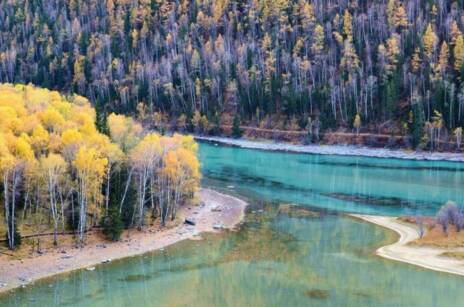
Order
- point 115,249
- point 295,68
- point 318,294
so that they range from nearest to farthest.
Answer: point 318,294 → point 115,249 → point 295,68

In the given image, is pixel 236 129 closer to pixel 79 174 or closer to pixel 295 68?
pixel 295 68

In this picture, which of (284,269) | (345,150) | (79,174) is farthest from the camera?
(345,150)

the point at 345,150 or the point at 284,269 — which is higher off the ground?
the point at 345,150

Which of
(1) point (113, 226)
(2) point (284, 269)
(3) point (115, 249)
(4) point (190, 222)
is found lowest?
(2) point (284, 269)

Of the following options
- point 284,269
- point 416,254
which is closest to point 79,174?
point 284,269

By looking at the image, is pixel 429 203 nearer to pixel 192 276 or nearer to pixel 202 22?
pixel 192 276

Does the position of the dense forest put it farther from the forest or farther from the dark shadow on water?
the dark shadow on water
